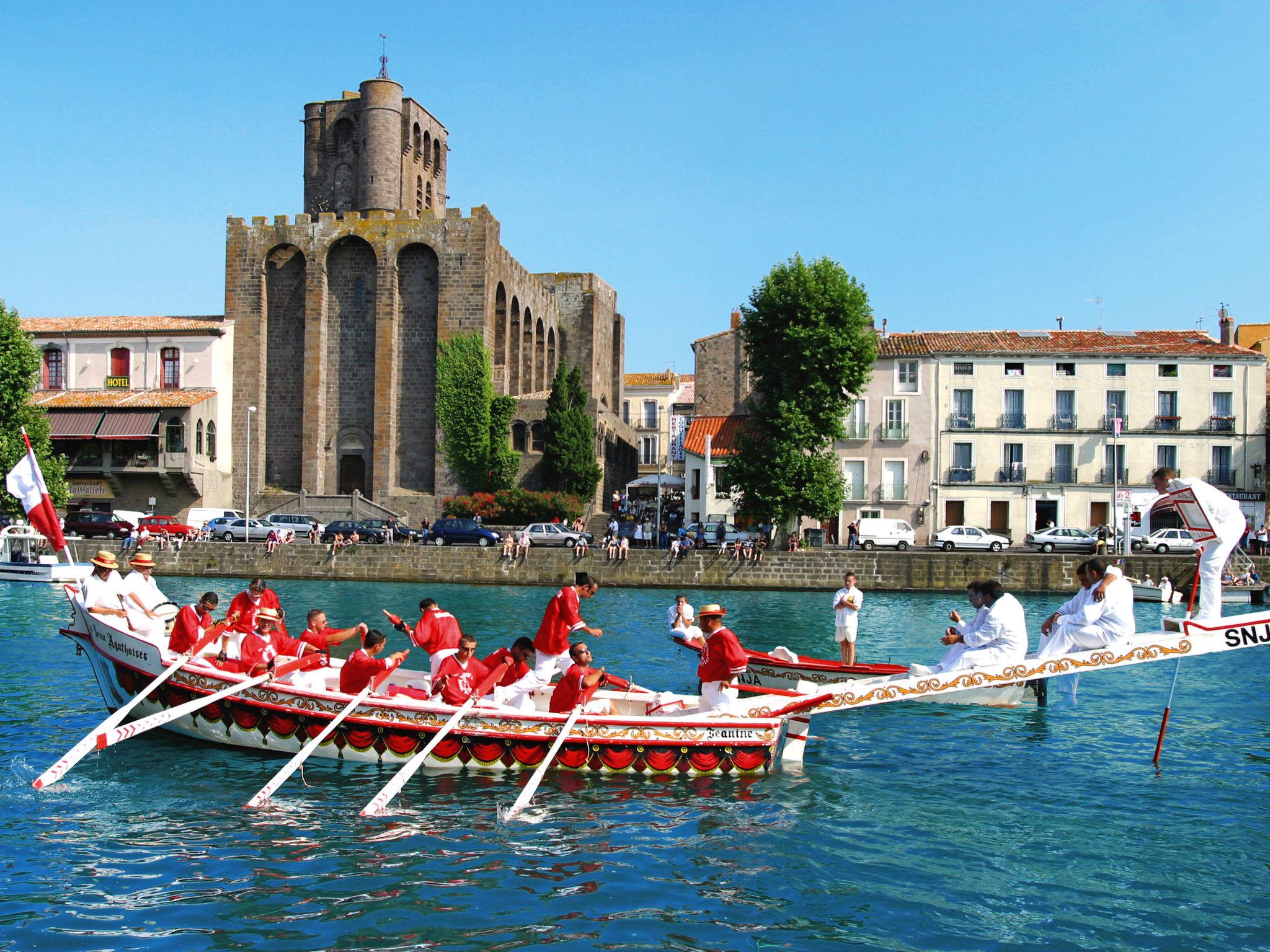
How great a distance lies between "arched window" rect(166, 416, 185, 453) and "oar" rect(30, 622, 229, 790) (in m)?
42.0

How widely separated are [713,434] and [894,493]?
9.78 m

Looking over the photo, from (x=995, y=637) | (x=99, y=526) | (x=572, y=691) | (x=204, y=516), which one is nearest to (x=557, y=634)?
(x=572, y=691)

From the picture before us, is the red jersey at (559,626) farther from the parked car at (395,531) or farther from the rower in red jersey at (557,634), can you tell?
the parked car at (395,531)

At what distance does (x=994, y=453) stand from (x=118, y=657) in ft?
143

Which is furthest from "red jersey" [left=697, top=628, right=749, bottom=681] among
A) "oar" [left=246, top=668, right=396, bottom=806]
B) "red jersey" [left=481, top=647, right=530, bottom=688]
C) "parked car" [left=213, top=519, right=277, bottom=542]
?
"parked car" [left=213, top=519, right=277, bottom=542]

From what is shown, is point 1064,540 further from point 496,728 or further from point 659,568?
point 496,728

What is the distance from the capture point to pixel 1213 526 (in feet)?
39.3

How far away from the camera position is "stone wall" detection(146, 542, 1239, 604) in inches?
1629

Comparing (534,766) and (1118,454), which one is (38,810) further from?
(1118,454)

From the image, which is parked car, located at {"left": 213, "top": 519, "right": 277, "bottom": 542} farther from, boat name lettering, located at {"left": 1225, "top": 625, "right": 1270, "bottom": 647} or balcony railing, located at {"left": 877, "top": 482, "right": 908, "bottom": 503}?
boat name lettering, located at {"left": 1225, "top": 625, "right": 1270, "bottom": 647}

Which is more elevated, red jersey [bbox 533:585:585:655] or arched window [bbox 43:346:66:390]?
arched window [bbox 43:346:66:390]

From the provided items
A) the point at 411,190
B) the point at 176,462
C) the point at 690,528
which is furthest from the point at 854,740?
the point at 411,190

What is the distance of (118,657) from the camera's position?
50.4ft

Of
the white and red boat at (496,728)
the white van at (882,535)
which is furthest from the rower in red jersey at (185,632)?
the white van at (882,535)
